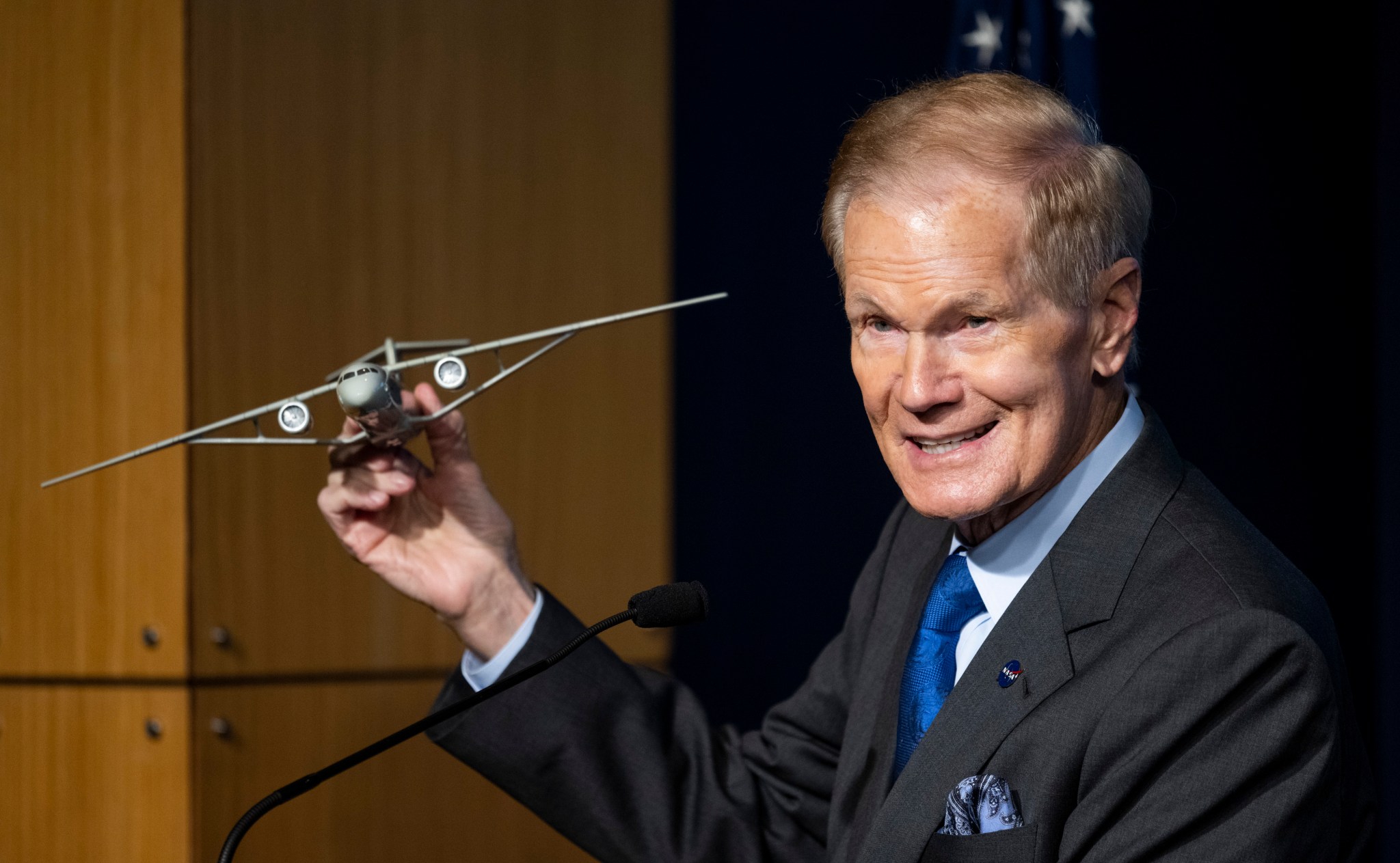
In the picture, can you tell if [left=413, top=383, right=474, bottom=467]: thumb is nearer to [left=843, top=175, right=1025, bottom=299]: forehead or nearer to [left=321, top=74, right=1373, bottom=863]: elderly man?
[left=321, top=74, right=1373, bottom=863]: elderly man

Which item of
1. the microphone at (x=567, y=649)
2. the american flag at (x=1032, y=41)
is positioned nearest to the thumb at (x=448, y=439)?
the microphone at (x=567, y=649)

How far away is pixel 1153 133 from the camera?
3.23 metres

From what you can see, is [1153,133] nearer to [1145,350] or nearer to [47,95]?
[1145,350]

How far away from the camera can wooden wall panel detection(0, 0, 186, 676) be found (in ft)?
7.43

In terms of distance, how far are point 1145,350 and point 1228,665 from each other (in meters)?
2.09

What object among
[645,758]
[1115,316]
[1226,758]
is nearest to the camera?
[1226,758]

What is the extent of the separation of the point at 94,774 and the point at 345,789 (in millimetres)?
430

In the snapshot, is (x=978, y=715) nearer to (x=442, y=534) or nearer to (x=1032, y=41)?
(x=442, y=534)

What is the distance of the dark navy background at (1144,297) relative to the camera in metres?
3.20

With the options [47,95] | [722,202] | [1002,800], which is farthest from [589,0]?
[1002,800]

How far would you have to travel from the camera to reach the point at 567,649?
1.34m

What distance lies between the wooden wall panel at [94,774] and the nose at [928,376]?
151 centimetres

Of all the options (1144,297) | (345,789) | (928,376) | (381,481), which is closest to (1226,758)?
(928,376)

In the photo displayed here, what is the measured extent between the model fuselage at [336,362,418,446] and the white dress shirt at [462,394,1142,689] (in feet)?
2.17
